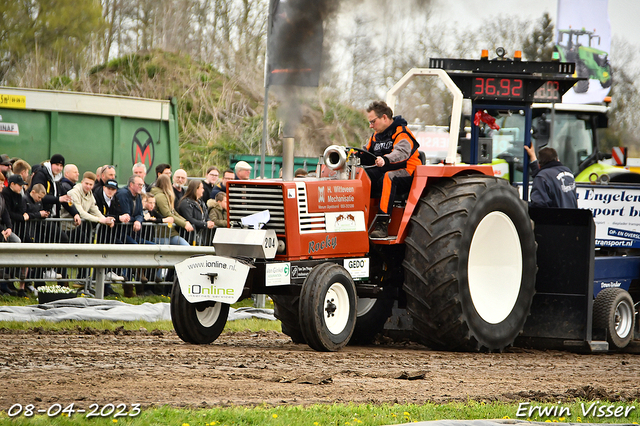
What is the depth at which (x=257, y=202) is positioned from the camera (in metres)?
8.02

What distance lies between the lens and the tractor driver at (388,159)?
8484 mm

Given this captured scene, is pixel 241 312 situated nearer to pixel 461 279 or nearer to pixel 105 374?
pixel 461 279

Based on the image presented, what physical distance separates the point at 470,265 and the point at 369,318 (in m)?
1.49

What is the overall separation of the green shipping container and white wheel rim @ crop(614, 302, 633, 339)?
469 inches

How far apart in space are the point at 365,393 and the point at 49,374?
215 centimetres

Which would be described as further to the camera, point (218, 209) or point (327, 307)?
point (218, 209)

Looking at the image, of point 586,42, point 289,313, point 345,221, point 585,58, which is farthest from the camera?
point 585,58

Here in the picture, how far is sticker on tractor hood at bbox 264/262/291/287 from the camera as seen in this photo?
300 inches

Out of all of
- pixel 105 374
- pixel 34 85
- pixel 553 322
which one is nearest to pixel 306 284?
pixel 105 374

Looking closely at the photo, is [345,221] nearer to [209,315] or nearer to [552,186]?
[209,315]

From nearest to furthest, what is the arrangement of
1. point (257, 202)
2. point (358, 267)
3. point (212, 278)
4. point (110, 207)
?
point (212, 278)
point (257, 202)
point (358, 267)
point (110, 207)

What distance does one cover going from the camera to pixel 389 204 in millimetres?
8523

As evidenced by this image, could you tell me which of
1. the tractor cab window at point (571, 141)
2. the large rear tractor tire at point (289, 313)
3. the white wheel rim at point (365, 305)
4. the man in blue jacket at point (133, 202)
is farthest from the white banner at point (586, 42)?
the large rear tractor tire at point (289, 313)

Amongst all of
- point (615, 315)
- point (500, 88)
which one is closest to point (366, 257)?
point (500, 88)
